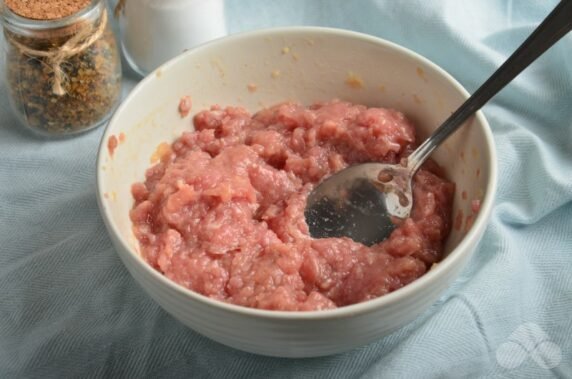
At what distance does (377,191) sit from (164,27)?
1114mm

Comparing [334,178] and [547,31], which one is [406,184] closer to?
[334,178]

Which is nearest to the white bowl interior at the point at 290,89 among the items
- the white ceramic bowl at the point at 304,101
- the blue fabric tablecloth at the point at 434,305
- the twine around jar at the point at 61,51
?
the white ceramic bowl at the point at 304,101

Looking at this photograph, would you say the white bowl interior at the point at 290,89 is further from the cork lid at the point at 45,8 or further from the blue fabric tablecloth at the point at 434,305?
the cork lid at the point at 45,8

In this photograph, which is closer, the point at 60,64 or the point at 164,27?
the point at 60,64

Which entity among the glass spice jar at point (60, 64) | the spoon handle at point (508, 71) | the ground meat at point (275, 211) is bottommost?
the glass spice jar at point (60, 64)

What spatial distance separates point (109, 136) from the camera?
2.08 metres

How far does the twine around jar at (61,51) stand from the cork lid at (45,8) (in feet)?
0.23

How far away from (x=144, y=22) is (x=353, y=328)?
1569 mm

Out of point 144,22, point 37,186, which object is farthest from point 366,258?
point 144,22

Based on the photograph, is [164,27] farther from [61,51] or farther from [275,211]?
[275,211]

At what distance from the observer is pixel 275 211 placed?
2.11m

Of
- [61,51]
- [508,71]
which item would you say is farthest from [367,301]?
[61,51]

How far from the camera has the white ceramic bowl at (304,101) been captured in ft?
5.54

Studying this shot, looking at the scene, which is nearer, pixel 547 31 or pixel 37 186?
pixel 547 31
